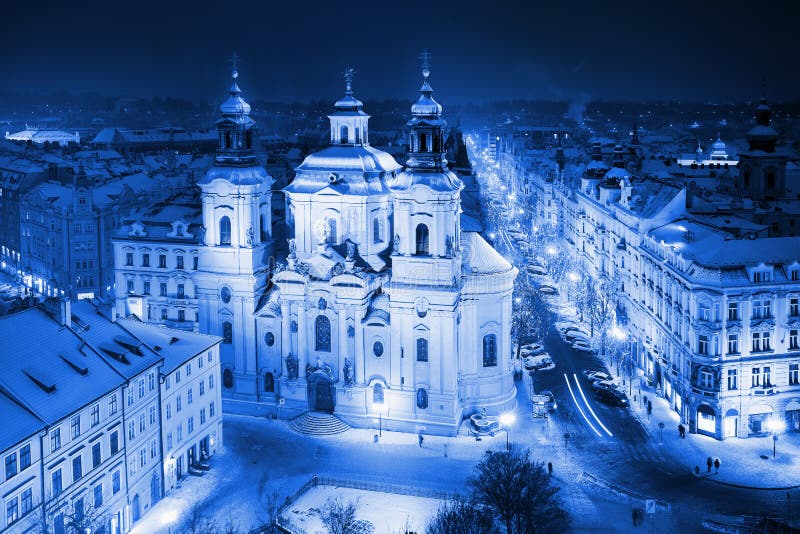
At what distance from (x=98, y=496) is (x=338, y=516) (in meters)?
12.3

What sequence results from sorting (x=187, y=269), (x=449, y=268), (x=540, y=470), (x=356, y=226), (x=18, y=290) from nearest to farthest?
1. (x=540, y=470)
2. (x=449, y=268)
3. (x=356, y=226)
4. (x=187, y=269)
5. (x=18, y=290)

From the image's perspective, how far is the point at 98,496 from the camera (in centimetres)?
4566

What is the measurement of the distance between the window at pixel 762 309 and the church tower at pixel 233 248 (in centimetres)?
3489

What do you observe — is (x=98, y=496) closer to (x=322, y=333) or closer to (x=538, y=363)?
(x=322, y=333)

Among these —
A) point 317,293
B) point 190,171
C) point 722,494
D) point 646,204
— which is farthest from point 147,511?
point 190,171

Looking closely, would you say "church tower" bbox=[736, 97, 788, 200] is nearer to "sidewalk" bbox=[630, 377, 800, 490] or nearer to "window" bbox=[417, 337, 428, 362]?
"sidewalk" bbox=[630, 377, 800, 490]

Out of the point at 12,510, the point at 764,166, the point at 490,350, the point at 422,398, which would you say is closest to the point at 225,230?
the point at 422,398

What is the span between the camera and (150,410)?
167ft

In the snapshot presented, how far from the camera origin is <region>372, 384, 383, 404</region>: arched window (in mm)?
64312

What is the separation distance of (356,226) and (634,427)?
24.4 m

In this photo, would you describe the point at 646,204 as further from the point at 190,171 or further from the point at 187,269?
the point at 190,171

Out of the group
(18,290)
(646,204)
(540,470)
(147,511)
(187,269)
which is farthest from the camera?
(18,290)

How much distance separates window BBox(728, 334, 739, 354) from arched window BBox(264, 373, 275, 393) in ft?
106

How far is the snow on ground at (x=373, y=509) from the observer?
48.8m
